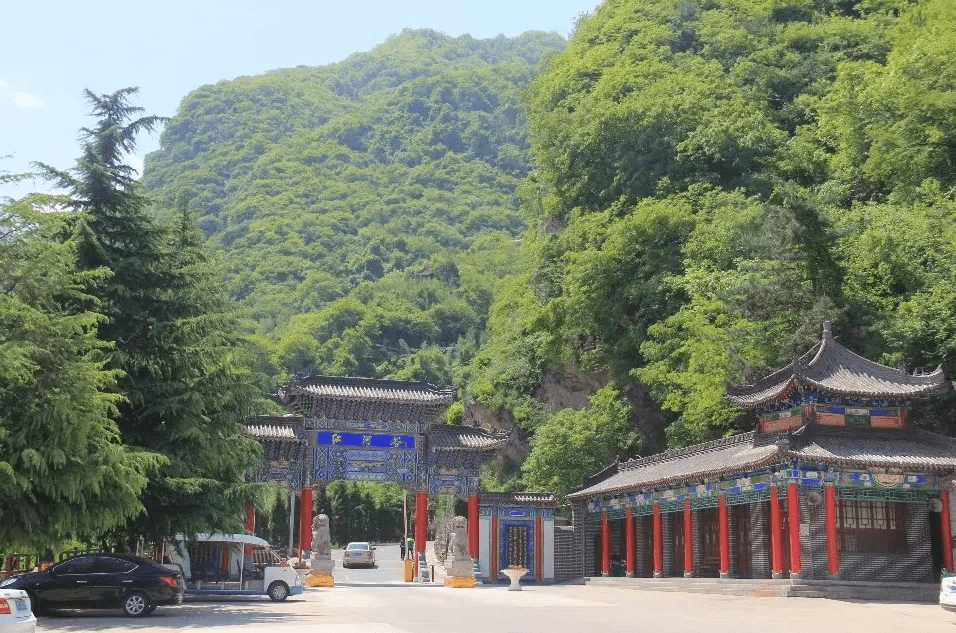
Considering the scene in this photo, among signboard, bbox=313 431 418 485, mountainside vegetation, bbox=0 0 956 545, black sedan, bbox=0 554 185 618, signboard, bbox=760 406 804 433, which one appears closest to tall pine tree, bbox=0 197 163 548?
mountainside vegetation, bbox=0 0 956 545

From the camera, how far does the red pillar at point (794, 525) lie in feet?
85.8

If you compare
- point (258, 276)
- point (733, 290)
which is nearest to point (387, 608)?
point (733, 290)

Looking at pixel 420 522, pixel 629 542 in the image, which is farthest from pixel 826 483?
pixel 420 522

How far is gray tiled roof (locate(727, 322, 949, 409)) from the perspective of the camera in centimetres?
2794

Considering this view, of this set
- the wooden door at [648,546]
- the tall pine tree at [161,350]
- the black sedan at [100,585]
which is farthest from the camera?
the wooden door at [648,546]

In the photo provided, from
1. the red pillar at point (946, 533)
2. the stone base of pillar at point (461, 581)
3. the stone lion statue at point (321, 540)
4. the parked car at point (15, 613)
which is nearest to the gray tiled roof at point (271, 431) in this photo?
the stone lion statue at point (321, 540)

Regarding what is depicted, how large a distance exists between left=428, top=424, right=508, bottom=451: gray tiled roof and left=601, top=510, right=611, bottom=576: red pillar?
4.96 metres

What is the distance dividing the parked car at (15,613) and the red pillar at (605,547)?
87.6 ft

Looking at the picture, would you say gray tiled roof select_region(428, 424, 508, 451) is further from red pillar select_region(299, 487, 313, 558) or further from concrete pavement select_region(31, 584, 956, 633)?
concrete pavement select_region(31, 584, 956, 633)

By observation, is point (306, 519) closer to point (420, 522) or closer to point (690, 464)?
point (420, 522)

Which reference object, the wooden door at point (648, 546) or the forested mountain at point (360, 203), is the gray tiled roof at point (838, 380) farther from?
the forested mountain at point (360, 203)

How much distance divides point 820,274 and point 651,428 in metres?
12.1

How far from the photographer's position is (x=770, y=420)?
30.3 metres

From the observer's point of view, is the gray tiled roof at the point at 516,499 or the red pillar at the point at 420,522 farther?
the red pillar at the point at 420,522
